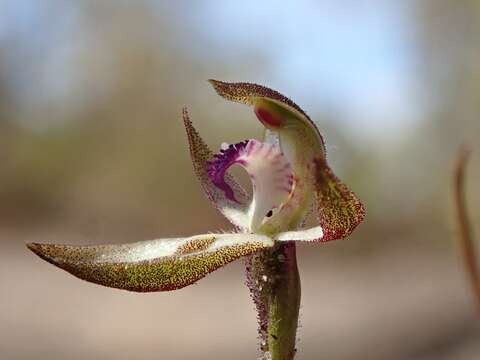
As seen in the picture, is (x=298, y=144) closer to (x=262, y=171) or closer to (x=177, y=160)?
(x=262, y=171)

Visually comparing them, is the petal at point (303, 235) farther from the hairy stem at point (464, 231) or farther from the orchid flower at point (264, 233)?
the hairy stem at point (464, 231)

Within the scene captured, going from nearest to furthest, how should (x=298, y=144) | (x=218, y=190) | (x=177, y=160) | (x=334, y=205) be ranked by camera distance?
(x=334, y=205) < (x=298, y=144) < (x=218, y=190) < (x=177, y=160)

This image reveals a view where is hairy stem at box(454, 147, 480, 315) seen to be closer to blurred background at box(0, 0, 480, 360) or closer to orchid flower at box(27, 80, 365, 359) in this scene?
orchid flower at box(27, 80, 365, 359)

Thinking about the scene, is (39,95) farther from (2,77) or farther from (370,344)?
(370,344)

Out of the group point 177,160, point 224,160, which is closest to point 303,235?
point 224,160

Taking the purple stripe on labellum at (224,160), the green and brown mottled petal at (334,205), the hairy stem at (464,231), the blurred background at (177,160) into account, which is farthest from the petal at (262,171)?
the blurred background at (177,160)

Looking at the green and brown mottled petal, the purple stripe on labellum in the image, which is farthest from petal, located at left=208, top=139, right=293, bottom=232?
the green and brown mottled petal

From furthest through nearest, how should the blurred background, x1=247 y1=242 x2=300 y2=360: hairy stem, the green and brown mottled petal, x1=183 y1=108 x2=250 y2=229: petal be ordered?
1. the blurred background
2. x1=183 y1=108 x2=250 y2=229: petal
3. x1=247 y1=242 x2=300 y2=360: hairy stem
4. the green and brown mottled petal
